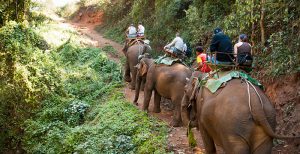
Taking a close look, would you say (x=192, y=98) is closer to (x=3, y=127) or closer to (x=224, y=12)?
(x=224, y=12)

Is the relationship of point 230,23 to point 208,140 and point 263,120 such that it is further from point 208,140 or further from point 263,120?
point 263,120

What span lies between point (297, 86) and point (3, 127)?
11.6m

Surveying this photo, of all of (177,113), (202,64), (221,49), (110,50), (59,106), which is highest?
(221,49)

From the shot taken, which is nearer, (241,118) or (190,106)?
(241,118)

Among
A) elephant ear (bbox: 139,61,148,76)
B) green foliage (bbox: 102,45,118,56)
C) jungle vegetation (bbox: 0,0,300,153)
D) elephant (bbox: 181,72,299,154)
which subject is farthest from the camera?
green foliage (bbox: 102,45,118,56)

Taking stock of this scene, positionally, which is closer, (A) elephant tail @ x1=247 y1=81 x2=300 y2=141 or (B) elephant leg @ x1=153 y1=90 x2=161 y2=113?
(A) elephant tail @ x1=247 y1=81 x2=300 y2=141

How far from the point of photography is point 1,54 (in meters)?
16.9

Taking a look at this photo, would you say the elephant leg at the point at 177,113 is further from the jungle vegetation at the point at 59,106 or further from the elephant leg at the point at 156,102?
the elephant leg at the point at 156,102

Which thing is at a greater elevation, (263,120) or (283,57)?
(283,57)

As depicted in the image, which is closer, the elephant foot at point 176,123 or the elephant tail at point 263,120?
the elephant tail at point 263,120

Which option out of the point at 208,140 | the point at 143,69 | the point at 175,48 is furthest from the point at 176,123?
the point at 208,140

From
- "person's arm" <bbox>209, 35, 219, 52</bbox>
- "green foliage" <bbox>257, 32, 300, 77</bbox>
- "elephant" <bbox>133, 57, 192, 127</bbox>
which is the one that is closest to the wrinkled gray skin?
"elephant" <bbox>133, 57, 192, 127</bbox>

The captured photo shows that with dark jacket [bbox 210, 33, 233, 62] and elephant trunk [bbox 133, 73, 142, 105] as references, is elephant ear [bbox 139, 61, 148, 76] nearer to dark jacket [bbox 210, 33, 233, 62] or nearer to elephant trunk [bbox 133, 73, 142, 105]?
elephant trunk [bbox 133, 73, 142, 105]

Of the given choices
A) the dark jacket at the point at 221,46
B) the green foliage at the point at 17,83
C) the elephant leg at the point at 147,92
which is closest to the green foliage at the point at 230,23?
the dark jacket at the point at 221,46
